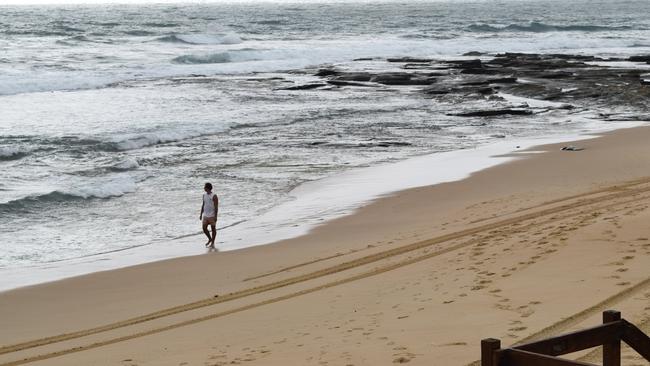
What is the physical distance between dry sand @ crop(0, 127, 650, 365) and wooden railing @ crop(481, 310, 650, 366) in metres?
1.77

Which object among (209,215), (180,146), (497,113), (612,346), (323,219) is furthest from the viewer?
(497,113)

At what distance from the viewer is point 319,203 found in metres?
15.7

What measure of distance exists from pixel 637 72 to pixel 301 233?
27607mm

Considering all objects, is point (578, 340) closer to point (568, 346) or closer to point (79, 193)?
point (568, 346)

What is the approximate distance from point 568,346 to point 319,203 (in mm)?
11304

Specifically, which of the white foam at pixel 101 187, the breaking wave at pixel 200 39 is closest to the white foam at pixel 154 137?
the white foam at pixel 101 187

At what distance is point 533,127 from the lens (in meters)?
25.2

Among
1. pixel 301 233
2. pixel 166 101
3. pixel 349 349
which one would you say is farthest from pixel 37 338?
pixel 166 101

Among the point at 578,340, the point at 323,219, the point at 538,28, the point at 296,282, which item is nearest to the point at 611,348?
the point at 578,340

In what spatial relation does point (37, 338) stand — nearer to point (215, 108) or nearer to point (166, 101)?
point (215, 108)

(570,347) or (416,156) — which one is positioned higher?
(570,347)

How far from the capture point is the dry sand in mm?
7457

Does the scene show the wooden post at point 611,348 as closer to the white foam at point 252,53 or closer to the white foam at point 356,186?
the white foam at point 356,186

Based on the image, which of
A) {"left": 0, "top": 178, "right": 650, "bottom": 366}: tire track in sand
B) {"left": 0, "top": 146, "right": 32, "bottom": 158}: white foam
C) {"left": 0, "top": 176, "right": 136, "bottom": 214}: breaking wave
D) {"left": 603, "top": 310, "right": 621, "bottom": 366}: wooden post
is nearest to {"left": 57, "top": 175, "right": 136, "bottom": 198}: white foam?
{"left": 0, "top": 176, "right": 136, "bottom": 214}: breaking wave
